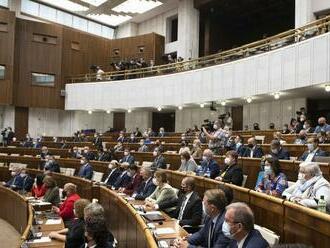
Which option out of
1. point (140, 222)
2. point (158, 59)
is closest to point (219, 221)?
point (140, 222)

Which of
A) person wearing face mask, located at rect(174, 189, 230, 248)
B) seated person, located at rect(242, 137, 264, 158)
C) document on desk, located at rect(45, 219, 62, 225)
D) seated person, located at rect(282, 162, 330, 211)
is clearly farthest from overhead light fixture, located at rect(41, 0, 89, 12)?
person wearing face mask, located at rect(174, 189, 230, 248)

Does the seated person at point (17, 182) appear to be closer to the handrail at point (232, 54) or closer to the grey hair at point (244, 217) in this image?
the grey hair at point (244, 217)

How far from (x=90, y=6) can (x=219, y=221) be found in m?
20.1

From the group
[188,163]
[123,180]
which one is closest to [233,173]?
[188,163]

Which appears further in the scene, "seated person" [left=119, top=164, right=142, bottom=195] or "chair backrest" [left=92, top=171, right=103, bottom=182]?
"chair backrest" [left=92, top=171, right=103, bottom=182]

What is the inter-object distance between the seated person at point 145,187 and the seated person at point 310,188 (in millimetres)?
2457

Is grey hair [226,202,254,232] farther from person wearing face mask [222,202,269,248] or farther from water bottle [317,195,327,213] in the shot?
water bottle [317,195,327,213]

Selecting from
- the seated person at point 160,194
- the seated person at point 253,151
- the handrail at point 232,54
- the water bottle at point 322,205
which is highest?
the handrail at point 232,54

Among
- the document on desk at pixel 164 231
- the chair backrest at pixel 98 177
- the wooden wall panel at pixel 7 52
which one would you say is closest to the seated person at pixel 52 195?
the chair backrest at pixel 98 177

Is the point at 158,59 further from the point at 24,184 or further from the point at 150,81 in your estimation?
the point at 24,184

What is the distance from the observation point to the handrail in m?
10.9

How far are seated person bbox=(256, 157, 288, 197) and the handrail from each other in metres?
6.23

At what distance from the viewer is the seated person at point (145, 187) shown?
6625 mm

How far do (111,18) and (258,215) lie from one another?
2208 centimetres
